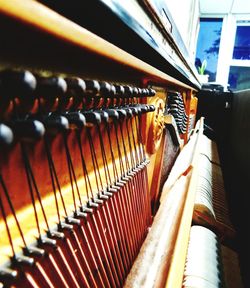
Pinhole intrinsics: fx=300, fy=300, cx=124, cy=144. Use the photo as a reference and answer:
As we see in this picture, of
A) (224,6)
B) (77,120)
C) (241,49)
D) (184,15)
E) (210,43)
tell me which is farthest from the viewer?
(210,43)

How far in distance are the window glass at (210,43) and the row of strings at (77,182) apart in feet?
34.8

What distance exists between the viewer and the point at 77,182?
1.04m

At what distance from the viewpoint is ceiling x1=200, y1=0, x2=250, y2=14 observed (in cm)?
971

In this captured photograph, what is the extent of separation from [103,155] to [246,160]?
5.96 feet

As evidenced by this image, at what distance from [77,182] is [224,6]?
10907 mm

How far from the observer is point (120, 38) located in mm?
1085

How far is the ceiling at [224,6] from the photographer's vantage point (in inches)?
382

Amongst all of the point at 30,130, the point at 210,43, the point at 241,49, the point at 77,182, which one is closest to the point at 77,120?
the point at 30,130

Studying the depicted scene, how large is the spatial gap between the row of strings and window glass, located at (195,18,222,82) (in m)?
10.6

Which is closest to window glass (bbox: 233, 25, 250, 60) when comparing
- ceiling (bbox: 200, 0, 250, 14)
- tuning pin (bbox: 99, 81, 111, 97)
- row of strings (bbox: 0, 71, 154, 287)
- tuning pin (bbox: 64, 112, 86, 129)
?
ceiling (bbox: 200, 0, 250, 14)

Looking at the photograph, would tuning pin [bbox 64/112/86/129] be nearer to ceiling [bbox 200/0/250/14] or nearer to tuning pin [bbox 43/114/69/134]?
tuning pin [bbox 43/114/69/134]

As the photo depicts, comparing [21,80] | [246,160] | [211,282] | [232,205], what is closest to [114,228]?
[211,282]

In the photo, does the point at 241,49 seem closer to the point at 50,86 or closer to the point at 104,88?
the point at 104,88

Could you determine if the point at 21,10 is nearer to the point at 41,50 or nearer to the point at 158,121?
the point at 41,50
